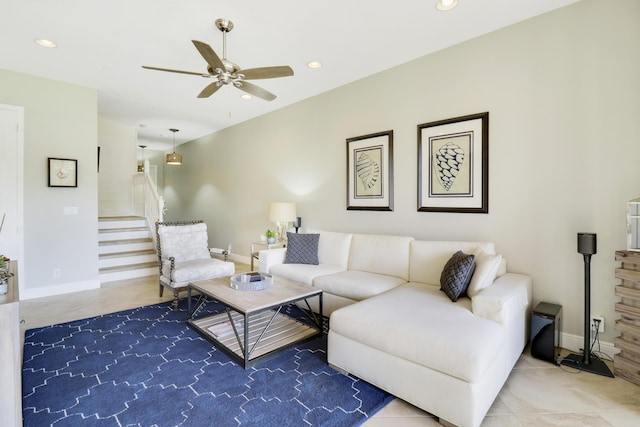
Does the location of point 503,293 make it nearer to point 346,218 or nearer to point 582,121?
point 582,121

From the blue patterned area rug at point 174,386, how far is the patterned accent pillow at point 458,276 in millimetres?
978

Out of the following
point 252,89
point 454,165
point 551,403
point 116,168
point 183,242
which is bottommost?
point 551,403

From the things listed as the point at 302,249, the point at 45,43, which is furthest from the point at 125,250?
the point at 302,249

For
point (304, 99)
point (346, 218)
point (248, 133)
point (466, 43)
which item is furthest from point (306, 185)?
point (466, 43)

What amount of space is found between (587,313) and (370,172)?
2.57 m

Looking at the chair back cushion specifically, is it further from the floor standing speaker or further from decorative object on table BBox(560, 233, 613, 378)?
decorative object on table BBox(560, 233, 613, 378)

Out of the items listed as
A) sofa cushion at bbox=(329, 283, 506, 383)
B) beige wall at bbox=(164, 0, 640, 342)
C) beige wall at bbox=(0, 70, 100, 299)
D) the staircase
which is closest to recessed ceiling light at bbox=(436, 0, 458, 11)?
beige wall at bbox=(164, 0, 640, 342)

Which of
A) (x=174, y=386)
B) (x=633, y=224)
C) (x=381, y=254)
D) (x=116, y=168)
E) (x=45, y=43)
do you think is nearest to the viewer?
(x=174, y=386)

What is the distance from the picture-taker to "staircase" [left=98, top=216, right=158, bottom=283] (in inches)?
204

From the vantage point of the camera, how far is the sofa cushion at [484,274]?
2395mm

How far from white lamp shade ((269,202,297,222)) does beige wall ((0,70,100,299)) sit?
8.89 ft

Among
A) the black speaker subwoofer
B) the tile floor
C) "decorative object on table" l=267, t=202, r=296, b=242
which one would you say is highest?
"decorative object on table" l=267, t=202, r=296, b=242

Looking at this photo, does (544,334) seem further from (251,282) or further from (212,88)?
(212,88)

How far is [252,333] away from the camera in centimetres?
287
